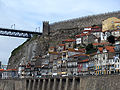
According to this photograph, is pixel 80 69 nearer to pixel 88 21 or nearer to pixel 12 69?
pixel 88 21

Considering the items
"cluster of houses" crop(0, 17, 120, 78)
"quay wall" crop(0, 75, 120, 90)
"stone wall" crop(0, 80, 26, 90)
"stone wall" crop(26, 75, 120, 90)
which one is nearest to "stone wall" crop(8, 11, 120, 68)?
"cluster of houses" crop(0, 17, 120, 78)

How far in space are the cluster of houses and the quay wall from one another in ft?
18.5

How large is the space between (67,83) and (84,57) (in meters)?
15.1

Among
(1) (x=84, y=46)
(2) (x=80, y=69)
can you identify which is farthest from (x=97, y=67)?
(1) (x=84, y=46)

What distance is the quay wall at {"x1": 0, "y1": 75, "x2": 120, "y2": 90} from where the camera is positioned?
1552 inches

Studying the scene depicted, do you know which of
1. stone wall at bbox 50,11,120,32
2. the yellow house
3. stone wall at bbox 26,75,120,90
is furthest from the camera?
stone wall at bbox 50,11,120,32

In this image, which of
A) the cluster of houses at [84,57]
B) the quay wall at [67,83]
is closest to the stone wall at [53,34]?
the cluster of houses at [84,57]

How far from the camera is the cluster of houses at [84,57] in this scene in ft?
183

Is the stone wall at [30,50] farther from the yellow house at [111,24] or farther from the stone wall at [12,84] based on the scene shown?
the yellow house at [111,24]

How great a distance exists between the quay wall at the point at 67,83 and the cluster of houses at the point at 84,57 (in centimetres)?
564

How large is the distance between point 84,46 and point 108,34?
755 cm

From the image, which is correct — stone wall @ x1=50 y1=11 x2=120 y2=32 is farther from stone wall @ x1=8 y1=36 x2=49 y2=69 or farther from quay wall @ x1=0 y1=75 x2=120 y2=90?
quay wall @ x1=0 y1=75 x2=120 y2=90

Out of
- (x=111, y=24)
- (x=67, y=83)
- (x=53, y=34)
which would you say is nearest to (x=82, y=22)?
(x=53, y=34)

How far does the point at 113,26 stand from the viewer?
248 feet
